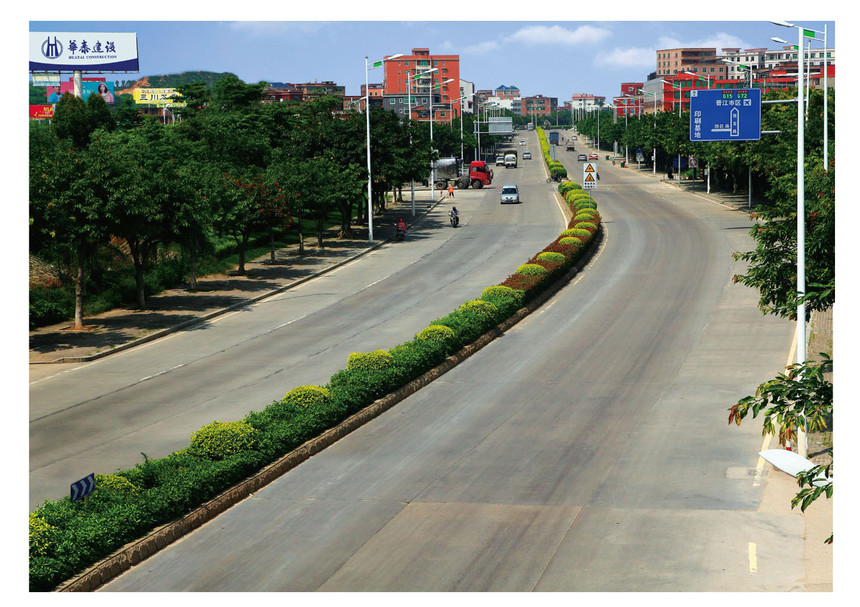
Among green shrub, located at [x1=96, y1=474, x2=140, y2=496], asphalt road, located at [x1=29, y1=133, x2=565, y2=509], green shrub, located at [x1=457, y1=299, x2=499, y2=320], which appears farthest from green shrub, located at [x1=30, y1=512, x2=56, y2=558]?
green shrub, located at [x1=457, y1=299, x2=499, y2=320]

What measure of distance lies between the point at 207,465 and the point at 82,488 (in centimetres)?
310

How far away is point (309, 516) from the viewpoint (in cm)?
1599

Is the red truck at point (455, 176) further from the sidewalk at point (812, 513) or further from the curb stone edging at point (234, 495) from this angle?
the sidewalk at point (812, 513)

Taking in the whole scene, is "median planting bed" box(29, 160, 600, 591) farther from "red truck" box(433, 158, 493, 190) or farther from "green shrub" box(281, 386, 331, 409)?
"red truck" box(433, 158, 493, 190)

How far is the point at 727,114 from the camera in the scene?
36.6 m

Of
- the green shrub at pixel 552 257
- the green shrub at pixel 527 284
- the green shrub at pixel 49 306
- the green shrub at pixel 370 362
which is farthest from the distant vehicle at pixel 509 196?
the green shrub at pixel 370 362

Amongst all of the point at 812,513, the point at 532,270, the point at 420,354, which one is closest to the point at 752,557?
the point at 812,513

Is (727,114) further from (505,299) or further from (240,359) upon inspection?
(240,359)

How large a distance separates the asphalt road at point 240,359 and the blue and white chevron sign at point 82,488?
11.3ft

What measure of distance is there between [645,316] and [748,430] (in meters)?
13.1

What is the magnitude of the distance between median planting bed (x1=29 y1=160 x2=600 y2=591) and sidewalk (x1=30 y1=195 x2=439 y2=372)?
35.2 feet

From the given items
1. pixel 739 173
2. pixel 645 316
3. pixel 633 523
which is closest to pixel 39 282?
pixel 645 316

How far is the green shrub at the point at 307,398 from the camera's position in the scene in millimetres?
20689

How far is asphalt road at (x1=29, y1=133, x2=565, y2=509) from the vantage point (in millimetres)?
20609
